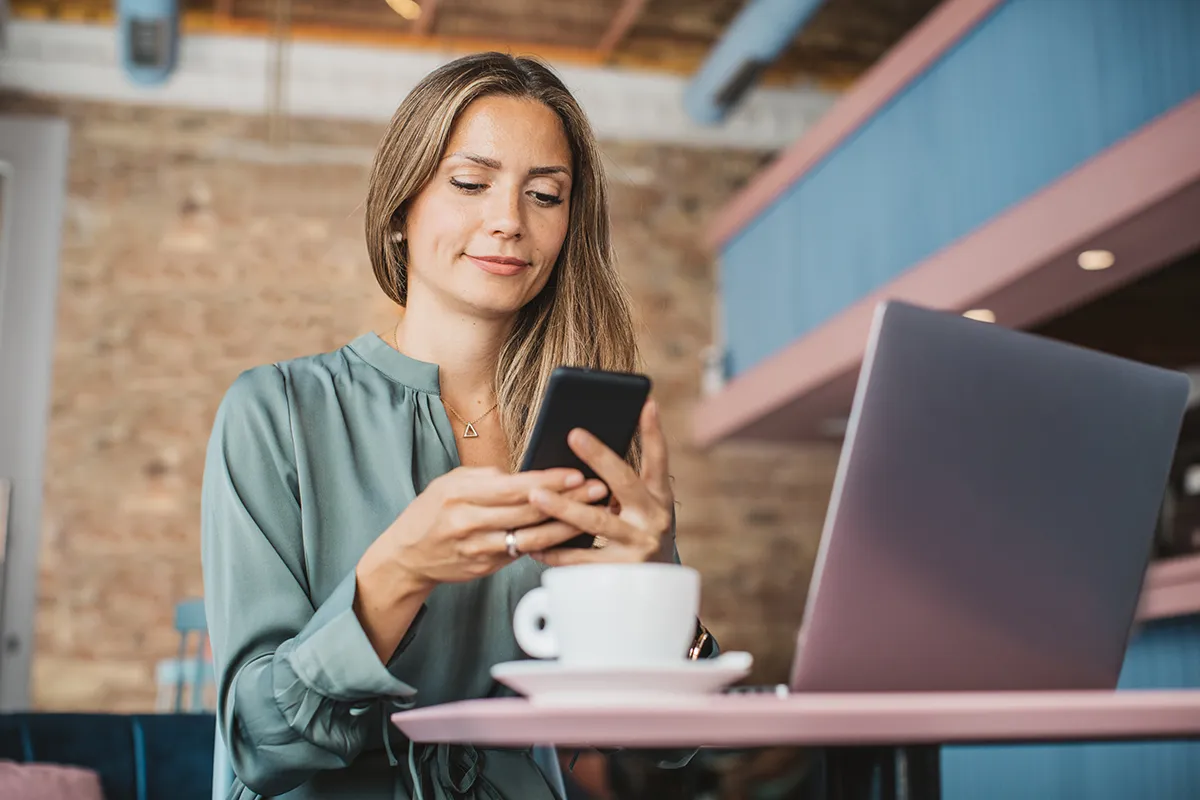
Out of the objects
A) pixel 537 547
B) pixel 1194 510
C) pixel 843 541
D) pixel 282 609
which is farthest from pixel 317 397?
pixel 1194 510

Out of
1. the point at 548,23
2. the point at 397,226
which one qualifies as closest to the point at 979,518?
the point at 397,226

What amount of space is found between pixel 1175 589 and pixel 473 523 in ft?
8.09

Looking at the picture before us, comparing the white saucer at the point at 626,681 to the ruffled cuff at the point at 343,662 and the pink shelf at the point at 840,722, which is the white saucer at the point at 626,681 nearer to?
the pink shelf at the point at 840,722

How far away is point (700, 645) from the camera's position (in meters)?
1.17

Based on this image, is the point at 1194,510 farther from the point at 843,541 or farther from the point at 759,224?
the point at 843,541

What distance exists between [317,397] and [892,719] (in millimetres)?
818

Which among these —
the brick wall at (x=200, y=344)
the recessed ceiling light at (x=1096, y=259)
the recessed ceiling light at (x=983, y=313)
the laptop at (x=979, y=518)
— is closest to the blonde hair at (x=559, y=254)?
the laptop at (x=979, y=518)

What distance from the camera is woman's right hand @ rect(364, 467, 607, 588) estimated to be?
85 cm

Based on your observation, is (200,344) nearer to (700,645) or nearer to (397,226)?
(397,226)

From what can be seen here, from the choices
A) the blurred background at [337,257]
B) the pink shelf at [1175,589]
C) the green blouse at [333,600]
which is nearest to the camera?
the green blouse at [333,600]

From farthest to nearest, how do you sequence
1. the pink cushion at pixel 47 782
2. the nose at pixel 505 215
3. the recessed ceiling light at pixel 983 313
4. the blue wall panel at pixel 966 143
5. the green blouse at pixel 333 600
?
the recessed ceiling light at pixel 983 313, the blue wall panel at pixel 966 143, the pink cushion at pixel 47 782, the nose at pixel 505 215, the green blouse at pixel 333 600

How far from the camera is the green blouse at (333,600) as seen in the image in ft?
3.12

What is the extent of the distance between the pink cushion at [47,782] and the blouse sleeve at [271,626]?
3.36 feet

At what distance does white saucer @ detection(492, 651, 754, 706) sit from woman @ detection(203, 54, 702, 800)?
0.18 meters
